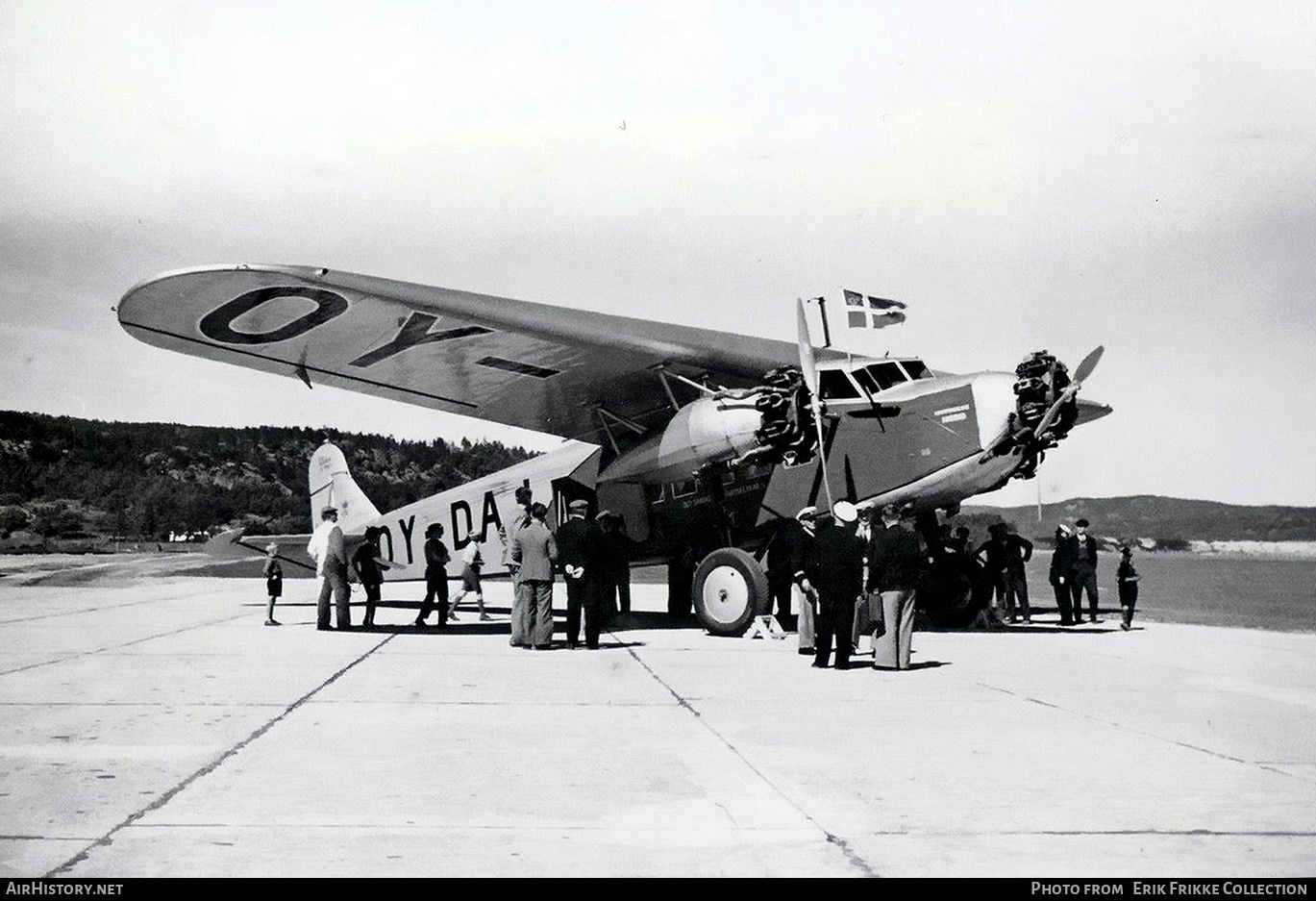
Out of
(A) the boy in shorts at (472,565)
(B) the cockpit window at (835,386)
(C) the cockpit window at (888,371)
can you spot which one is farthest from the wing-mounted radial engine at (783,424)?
(A) the boy in shorts at (472,565)

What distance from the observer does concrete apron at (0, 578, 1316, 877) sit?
421cm

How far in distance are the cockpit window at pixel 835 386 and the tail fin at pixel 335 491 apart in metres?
10.8

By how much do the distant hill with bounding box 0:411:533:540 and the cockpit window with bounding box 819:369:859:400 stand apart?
9815 millimetres

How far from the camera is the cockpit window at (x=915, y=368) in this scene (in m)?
14.2

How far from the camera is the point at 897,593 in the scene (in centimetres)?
1042

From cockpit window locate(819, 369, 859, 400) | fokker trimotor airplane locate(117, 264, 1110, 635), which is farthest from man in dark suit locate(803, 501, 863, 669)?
cockpit window locate(819, 369, 859, 400)

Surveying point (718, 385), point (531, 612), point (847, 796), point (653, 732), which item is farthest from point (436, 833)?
point (718, 385)

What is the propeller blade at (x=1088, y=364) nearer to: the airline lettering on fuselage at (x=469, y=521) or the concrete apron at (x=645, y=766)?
the concrete apron at (x=645, y=766)

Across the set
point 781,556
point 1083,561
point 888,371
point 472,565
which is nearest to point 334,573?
point 472,565

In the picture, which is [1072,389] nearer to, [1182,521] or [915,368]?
[915,368]

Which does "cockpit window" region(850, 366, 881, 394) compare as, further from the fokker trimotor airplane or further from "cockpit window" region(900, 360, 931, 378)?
"cockpit window" region(900, 360, 931, 378)

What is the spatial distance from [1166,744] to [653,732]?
295 cm

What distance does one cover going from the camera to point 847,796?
206 inches

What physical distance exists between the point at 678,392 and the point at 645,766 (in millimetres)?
10278
